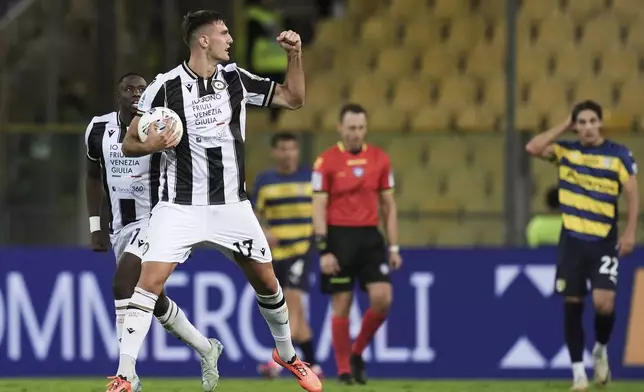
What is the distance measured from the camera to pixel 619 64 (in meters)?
17.7

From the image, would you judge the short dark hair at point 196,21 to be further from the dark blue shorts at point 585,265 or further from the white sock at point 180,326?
the dark blue shorts at point 585,265

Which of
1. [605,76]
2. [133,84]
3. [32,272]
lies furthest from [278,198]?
[605,76]

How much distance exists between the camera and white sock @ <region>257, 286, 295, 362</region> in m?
9.42

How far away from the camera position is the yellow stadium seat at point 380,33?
1833cm

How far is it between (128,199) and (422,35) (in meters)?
8.57

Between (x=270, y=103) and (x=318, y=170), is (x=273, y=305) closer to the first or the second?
(x=270, y=103)

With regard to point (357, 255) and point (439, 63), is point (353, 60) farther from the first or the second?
point (357, 255)

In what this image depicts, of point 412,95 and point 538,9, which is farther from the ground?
point 538,9

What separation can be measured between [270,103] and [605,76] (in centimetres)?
902

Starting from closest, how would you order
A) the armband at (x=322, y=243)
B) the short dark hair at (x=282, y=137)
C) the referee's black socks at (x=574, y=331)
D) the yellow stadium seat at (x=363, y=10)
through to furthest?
the referee's black socks at (x=574, y=331) → the armband at (x=322, y=243) → the short dark hair at (x=282, y=137) → the yellow stadium seat at (x=363, y=10)

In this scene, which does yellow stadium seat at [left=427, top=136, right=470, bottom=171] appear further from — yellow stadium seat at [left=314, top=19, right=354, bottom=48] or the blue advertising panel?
yellow stadium seat at [left=314, top=19, right=354, bottom=48]

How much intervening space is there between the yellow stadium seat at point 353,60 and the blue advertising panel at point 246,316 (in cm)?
453

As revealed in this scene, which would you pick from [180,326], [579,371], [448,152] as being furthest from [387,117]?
[180,326]

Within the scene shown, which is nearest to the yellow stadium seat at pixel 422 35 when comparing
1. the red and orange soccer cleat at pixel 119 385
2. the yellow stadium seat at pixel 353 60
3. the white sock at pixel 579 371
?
the yellow stadium seat at pixel 353 60
